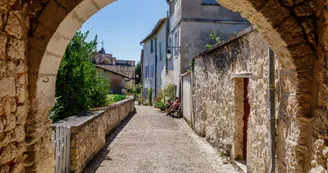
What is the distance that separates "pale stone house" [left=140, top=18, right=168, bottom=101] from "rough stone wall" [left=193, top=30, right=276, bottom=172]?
360 inches

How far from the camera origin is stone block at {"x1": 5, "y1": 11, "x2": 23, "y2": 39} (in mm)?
1937

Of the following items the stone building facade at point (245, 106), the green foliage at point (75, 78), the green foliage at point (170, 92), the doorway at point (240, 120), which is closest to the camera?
the stone building facade at point (245, 106)

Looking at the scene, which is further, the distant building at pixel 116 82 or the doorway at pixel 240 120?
the distant building at pixel 116 82

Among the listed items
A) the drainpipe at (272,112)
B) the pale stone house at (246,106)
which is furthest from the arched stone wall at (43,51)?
the drainpipe at (272,112)

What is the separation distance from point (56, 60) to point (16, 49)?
18.8 inches

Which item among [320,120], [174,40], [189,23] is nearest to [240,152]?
[320,120]

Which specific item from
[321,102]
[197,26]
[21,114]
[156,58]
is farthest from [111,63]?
[321,102]

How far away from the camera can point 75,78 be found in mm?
7148

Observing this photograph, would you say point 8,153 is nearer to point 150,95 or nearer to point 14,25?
point 14,25

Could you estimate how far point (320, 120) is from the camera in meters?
2.02

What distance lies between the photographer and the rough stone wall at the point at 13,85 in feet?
6.19

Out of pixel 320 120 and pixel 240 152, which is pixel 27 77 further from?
pixel 240 152

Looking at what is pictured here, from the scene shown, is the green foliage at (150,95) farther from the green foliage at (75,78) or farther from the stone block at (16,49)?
the stone block at (16,49)

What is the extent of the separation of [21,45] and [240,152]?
182 inches
